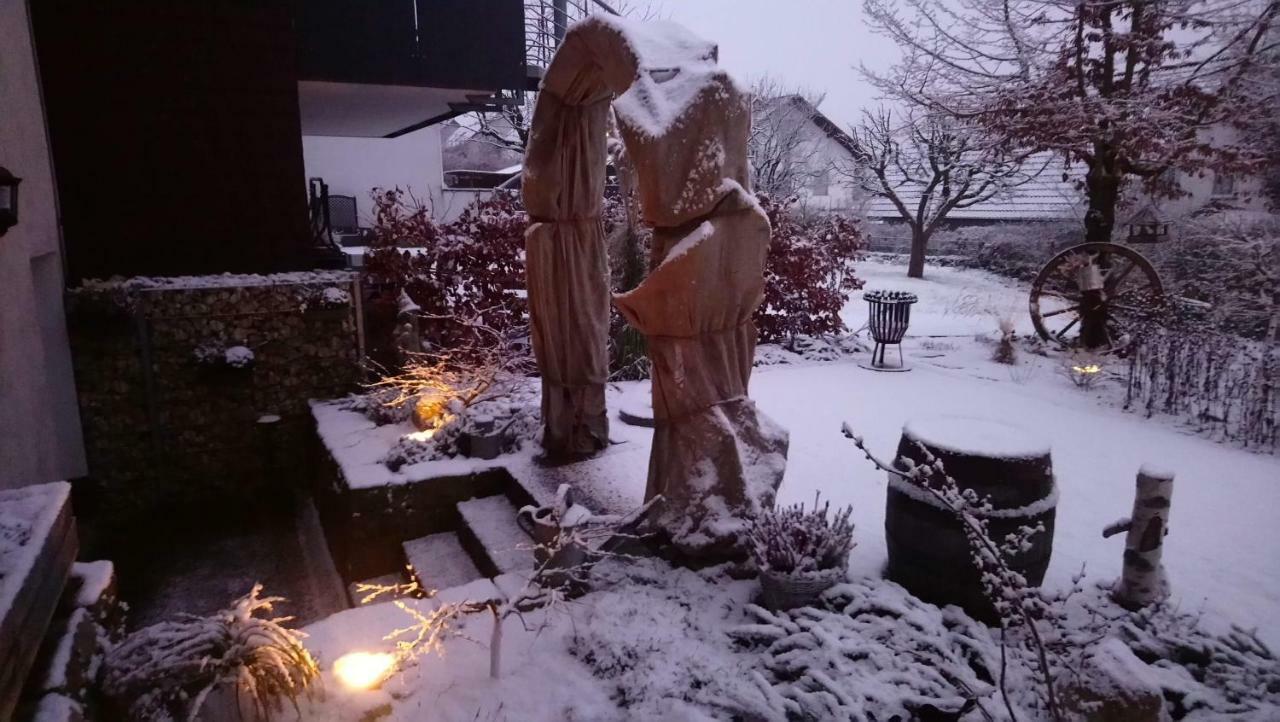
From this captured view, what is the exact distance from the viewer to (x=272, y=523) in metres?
6.55

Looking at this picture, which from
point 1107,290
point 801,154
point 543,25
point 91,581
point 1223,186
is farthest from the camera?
point 801,154

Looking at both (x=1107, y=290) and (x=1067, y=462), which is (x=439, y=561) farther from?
(x=1107, y=290)

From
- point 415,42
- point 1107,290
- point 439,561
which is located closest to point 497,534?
point 439,561

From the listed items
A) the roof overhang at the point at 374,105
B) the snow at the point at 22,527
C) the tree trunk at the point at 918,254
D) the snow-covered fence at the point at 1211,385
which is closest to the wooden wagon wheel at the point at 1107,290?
the snow-covered fence at the point at 1211,385

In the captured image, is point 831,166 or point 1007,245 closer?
point 1007,245

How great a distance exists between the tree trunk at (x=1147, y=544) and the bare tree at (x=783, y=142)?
1469cm

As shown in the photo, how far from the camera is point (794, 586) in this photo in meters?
2.99

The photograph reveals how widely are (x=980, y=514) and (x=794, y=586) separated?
0.83m

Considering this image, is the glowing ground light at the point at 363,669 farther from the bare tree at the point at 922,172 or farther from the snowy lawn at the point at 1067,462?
the bare tree at the point at 922,172

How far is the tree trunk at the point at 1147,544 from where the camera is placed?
305 cm

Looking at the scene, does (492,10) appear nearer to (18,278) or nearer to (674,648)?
(18,278)

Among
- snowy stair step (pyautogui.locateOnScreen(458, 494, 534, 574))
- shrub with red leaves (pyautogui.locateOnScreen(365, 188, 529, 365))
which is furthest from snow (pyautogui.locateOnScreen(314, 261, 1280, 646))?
shrub with red leaves (pyautogui.locateOnScreen(365, 188, 529, 365))

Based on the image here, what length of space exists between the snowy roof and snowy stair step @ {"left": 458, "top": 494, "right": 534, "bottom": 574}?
9.41 meters

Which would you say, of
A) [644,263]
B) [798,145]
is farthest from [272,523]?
[798,145]
